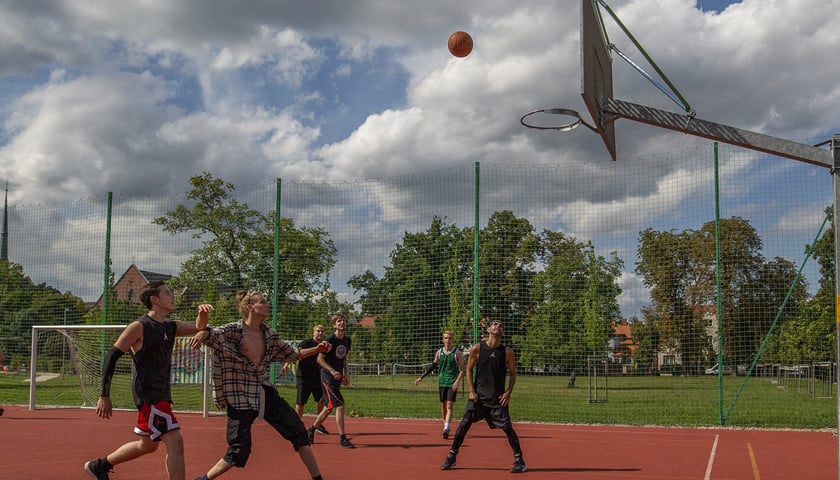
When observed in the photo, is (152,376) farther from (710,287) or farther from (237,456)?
(710,287)

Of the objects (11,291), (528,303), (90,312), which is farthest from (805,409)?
(11,291)

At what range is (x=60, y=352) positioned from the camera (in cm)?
1847

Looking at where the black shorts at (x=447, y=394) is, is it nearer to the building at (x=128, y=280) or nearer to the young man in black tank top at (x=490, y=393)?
the young man in black tank top at (x=490, y=393)

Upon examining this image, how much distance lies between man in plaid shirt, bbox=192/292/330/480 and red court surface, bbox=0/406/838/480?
179cm

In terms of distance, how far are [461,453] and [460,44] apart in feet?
17.8

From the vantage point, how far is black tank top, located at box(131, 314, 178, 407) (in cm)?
645

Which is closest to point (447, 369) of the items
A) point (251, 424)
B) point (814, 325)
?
point (251, 424)

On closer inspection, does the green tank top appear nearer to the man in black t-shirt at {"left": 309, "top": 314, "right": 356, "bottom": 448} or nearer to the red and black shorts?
the man in black t-shirt at {"left": 309, "top": 314, "right": 356, "bottom": 448}

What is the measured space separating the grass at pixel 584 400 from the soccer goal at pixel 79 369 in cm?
5

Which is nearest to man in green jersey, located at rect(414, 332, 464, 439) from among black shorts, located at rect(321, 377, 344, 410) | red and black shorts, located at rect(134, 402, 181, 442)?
black shorts, located at rect(321, 377, 344, 410)

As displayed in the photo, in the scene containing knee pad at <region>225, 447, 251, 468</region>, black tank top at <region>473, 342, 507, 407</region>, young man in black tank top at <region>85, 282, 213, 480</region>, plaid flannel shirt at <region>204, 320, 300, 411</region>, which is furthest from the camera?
black tank top at <region>473, 342, 507, 407</region>

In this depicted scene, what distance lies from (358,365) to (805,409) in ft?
33.3

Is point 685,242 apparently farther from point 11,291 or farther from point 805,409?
point 11,291

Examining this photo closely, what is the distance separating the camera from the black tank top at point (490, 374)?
9.44 m
